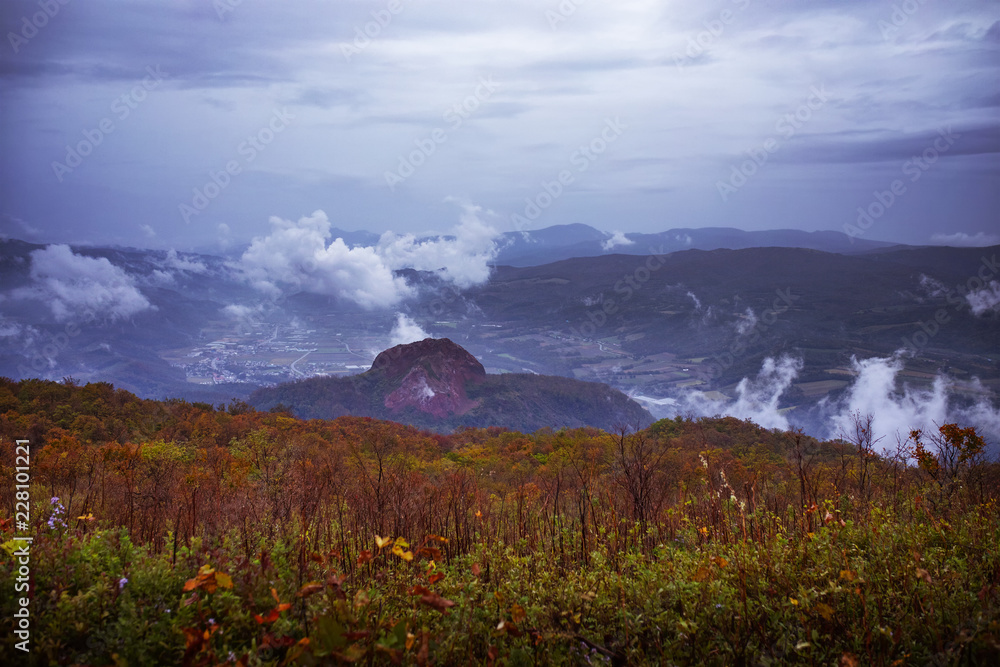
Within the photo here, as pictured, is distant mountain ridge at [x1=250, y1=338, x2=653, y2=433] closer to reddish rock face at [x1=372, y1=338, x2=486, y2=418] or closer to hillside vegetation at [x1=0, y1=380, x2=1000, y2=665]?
reddish rock face at [x1=372, y1=338, x2=486, y2=418]

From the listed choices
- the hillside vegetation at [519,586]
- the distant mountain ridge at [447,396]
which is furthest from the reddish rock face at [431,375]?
the hillside vegetation at [519,586]

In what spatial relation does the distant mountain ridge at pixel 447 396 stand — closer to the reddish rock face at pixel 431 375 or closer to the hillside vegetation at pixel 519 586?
the reddish rock face at pixel 431 375

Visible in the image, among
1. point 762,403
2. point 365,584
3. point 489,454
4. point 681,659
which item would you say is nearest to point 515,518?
point 365,584

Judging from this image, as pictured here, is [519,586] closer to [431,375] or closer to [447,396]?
[447,396]

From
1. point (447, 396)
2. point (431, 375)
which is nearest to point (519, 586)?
point (447, 396)

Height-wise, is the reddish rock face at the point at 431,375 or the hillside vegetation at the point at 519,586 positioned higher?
the reddish rock face at the point at 431,375

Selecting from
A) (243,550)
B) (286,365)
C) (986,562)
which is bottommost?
(986,562)

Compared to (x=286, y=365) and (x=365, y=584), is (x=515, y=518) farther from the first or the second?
(x=286, y=365)

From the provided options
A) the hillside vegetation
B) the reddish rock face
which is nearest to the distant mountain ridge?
the reddish rock face

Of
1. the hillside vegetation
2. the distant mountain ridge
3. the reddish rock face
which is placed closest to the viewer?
the hillside vegetation
